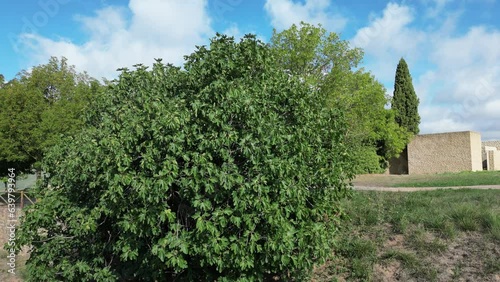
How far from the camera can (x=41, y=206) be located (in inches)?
248

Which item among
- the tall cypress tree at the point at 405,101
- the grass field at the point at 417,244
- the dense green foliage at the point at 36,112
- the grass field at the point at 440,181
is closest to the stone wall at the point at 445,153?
the tall cypress tree at the point at 405,101

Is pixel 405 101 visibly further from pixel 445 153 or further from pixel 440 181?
pixel 440 181

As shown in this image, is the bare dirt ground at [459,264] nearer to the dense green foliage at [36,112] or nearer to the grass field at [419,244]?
the grass field at [419,244]

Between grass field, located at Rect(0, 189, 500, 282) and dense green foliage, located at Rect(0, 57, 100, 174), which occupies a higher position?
dense green foliage, located at Rect(0, 57, 100, 174)

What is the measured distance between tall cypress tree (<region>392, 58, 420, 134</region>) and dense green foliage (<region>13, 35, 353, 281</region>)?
2611 centimetres

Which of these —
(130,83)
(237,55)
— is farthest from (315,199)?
(130,83)

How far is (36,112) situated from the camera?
19656 mm

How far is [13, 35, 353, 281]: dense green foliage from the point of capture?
4.75 m

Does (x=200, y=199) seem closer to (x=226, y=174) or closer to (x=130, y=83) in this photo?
(x=226, y=174)

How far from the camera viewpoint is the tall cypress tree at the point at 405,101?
30.4 meters

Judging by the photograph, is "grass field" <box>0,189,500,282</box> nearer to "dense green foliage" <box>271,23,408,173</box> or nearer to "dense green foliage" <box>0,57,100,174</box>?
"dense green foliage" <box>0,57,100,174</box>

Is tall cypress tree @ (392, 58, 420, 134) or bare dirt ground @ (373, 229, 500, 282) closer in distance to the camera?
bare dirt ground @ (373, 229, 500, 282)

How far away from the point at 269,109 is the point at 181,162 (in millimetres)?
1367

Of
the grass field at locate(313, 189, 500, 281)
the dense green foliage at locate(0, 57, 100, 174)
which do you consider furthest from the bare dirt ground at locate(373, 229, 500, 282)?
the dense green foliage at locate(0, 57, 100, 174)
